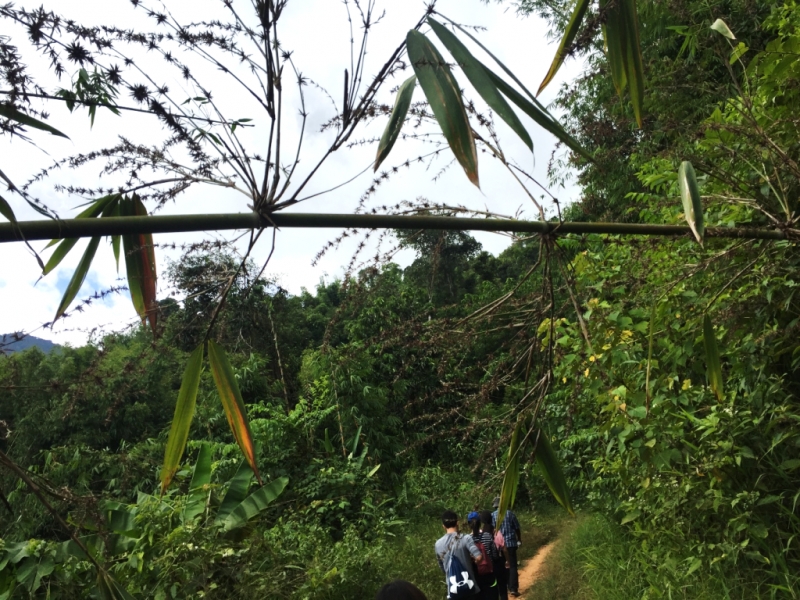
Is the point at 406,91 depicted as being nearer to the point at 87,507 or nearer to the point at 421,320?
the point at 421,320

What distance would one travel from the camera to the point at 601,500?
Result: 14.0ft

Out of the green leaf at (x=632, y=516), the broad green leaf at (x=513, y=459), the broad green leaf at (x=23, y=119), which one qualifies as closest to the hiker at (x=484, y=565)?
the green leaf at (x=632, y=516)

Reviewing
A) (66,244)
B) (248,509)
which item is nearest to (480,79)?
(66,244)

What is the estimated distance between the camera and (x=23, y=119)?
0.94 m

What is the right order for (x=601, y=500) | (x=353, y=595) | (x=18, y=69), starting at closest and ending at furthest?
(x=18, y=69), (x=601, y=500), (x=353, y=595)

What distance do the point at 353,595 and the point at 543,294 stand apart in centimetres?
420

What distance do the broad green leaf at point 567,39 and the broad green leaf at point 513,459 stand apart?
0.74 meters

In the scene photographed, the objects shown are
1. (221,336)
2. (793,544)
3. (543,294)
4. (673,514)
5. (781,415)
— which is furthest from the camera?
(673,514)

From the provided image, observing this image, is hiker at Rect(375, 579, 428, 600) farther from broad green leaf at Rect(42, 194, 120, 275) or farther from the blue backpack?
the blue backpack

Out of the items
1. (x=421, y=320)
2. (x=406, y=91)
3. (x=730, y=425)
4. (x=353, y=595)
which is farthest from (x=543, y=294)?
(x=353, y=595)

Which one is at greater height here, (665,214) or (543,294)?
(665,214)

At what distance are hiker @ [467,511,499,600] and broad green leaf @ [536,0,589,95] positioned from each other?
3156 mm

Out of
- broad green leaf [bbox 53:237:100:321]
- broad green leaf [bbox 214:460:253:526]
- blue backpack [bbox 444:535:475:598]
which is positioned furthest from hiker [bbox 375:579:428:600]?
broad green leaf [bbox 214:460:253:526]

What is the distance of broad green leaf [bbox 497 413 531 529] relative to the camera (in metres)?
1.34
